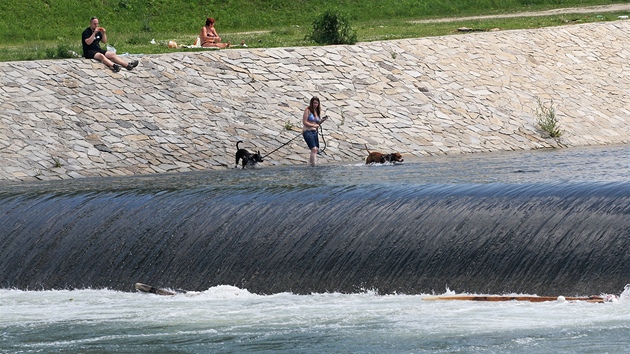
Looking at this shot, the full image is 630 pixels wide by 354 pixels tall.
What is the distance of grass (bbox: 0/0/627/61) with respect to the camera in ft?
121

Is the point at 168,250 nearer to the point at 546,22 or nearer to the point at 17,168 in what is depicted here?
the point at 17,168

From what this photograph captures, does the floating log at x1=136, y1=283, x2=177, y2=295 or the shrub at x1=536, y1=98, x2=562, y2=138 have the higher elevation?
the floating log at x1=136, y1=283, x2=177, y2=295

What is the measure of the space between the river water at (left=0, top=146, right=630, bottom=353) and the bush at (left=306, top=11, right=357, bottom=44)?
14.1 metres

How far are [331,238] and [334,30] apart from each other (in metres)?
18.2

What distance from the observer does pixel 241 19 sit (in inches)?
1711

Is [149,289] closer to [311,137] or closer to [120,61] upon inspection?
[311,137]

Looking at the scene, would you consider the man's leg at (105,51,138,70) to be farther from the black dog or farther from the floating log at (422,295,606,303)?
the floating log at (422,295,606,303)

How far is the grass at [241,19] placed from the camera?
36781mm

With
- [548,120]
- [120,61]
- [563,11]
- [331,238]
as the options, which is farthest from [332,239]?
[563,11]

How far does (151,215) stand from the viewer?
16.8m

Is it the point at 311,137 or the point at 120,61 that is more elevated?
the point at 120,61

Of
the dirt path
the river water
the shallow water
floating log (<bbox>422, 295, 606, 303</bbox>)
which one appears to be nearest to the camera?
the shallow water

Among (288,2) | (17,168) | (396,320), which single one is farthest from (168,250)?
(288,2)

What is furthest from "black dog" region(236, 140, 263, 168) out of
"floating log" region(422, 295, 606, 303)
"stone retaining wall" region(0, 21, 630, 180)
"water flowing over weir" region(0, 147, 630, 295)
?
"floating log" region(422, 295, 606, 303)
